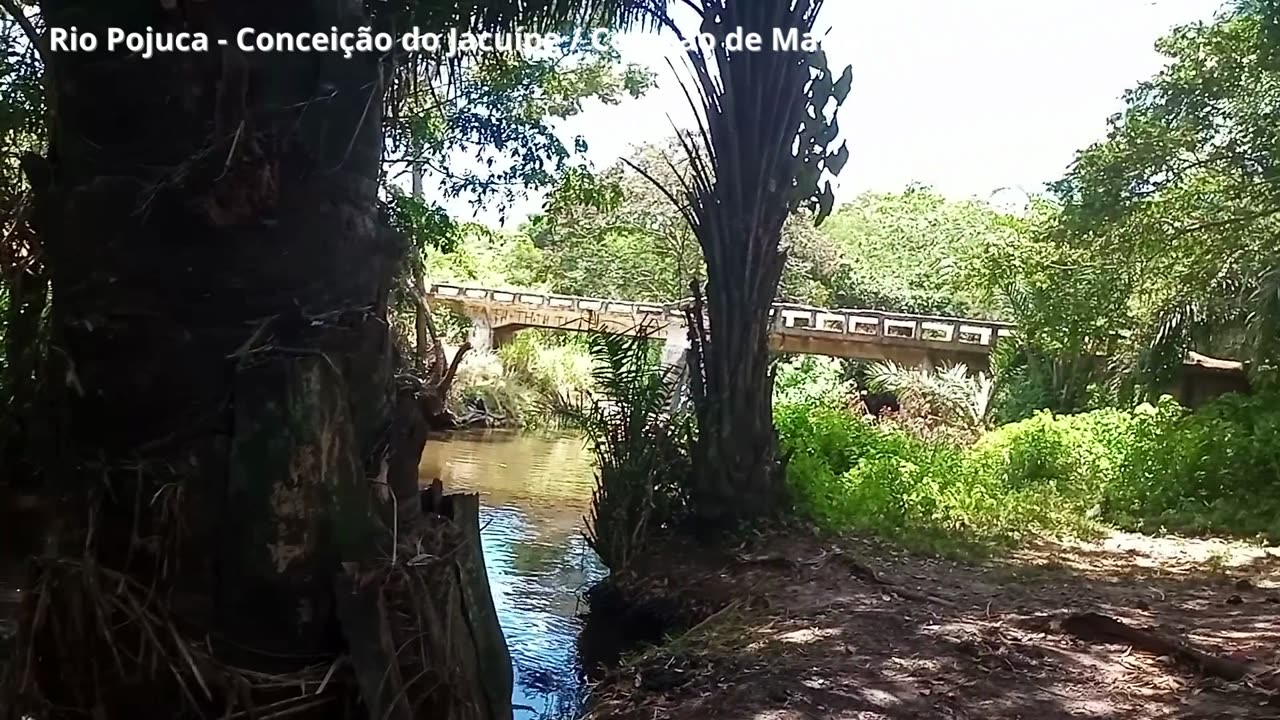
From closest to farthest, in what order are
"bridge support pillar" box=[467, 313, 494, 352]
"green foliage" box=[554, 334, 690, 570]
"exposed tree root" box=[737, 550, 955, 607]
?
"exposed tree root" box=[737, 550, 955, 607], "green foliage" box=[554, 334, 690, 570], "bridge support pillar" box=[467, 313, 494, 352]

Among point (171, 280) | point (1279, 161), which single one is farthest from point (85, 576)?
point (1279, 161)

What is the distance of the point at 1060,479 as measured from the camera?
7969 mm

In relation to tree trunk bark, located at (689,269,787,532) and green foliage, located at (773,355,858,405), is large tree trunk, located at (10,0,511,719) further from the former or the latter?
green foliage, located at (773,355,858,405)

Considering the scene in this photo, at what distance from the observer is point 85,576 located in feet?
5.77

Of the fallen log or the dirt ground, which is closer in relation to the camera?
the dirt ground

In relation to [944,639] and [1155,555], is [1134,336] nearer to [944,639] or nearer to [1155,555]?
[1155,555]

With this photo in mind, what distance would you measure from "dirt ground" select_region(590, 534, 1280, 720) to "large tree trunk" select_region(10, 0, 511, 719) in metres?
1.69

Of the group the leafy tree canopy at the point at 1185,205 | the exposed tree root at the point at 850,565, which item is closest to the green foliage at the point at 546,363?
the leafy tree canopy at the point at 1185,205

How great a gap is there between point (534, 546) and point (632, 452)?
228 centimetres

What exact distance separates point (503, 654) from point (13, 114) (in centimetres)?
361

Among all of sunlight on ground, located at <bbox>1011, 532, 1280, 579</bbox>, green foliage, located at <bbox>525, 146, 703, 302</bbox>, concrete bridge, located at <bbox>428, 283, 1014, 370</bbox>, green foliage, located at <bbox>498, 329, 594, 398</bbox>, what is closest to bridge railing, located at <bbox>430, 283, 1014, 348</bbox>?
concrete bridge, located at <bbox>428, 283, 1014, 370</bbox>

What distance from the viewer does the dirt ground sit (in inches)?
122

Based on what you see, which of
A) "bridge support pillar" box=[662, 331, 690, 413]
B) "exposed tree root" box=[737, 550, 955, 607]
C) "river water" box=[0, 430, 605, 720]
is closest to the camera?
"exposed tree root" box=[737, 550, 955, 607]

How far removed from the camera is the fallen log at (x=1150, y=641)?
3.22 metres
